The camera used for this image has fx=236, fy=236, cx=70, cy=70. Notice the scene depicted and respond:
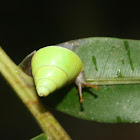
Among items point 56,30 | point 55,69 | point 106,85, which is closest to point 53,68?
point 55,69

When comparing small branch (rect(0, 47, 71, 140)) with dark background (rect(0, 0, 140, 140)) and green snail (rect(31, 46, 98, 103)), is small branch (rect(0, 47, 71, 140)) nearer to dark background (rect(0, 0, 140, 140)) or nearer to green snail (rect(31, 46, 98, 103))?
green snail (rect(31, 46, 98, 103))

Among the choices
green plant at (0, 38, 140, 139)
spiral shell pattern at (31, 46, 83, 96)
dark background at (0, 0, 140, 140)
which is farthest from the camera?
dark background at (0, 0, 140, 140)

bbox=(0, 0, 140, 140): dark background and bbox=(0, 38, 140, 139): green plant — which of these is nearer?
bbox=(0, 38, 140, 139): green plant

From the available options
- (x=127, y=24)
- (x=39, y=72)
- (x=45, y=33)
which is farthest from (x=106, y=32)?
(x=39, y=72)

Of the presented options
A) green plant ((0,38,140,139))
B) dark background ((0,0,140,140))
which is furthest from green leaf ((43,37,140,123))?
dark background ((0,0,140,140))

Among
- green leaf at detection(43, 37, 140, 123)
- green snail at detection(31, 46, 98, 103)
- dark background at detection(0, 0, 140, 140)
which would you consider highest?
green snail at detection(31, 46, 98, 103)

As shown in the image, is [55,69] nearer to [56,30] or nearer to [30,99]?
[30,99]
